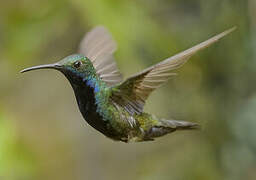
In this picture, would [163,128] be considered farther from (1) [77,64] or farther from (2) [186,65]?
(2) [186,65]

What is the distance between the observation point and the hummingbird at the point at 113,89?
1.37m

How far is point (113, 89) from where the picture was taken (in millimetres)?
1567

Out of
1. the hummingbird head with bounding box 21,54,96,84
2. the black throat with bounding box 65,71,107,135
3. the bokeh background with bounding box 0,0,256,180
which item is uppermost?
the hummingbird head with bounding box 21,54,96,84

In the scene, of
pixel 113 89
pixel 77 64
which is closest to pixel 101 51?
pixel 113 89

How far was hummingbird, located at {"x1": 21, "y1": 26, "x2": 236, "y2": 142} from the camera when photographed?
137 centimetres

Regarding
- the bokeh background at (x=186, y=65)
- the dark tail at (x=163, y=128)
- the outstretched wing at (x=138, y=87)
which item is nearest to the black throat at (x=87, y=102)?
the outstretched wing at (x=138, y=87)

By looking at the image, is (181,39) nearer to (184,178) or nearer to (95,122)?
(184,178)

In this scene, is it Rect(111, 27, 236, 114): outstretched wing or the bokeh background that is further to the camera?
the bokeh background

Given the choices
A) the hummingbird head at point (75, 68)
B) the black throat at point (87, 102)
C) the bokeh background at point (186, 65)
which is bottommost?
the bokeh background at point (186, 65)

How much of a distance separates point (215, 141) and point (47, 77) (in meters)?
1.73

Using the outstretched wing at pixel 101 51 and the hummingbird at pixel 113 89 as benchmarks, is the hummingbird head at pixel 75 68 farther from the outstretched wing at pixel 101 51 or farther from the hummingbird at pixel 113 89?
the outstretched wing at pixel 101 51

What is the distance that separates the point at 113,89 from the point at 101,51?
28cm

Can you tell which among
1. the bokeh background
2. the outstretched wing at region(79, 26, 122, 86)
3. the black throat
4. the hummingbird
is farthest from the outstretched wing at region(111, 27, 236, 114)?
the bokeh background

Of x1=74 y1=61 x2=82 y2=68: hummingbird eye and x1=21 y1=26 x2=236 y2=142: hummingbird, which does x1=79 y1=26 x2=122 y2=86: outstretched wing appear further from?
x1=74 y1=61 x2=82 y2=68: hummingbird eye
